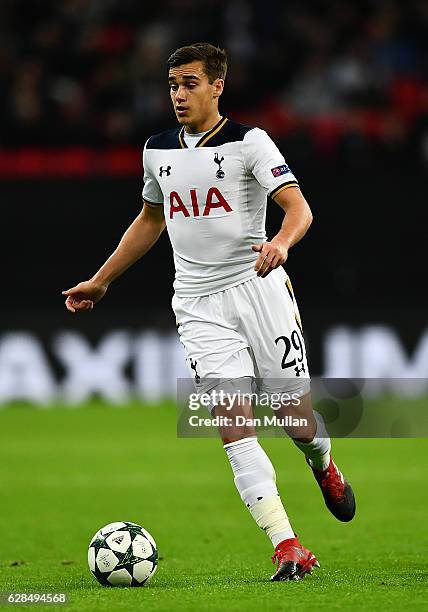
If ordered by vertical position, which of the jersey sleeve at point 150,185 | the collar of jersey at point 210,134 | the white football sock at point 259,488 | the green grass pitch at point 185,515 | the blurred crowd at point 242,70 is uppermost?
the blurred crowd at point 242,70

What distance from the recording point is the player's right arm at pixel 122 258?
668 centimetres

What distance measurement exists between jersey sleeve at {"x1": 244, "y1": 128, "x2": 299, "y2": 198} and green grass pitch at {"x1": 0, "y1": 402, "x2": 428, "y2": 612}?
187cm

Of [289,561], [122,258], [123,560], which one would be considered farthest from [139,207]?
[289,561]

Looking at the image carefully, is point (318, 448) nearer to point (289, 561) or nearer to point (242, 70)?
point (289, 561)

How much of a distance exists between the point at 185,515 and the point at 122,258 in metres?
3.00

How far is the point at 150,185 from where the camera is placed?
6.55 metres

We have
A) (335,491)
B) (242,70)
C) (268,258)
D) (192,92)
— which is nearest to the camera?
(268,258)

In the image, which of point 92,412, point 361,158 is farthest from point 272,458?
point 361,158

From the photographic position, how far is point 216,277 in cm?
626

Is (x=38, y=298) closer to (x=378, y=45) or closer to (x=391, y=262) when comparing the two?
(x=391, y=262)

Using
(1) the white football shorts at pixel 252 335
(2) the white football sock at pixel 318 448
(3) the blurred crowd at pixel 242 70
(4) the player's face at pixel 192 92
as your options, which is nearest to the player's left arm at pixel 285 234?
(1) the white football shorts at pixel 252 335

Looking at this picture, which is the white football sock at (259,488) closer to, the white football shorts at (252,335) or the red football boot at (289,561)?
the red football boot at (289,561)

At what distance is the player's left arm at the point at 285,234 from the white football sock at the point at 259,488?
0.91m

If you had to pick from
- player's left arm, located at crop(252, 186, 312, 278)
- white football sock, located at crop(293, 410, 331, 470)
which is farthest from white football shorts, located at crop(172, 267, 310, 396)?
player's left arm, located at crop(252, 186, 312, 278)
